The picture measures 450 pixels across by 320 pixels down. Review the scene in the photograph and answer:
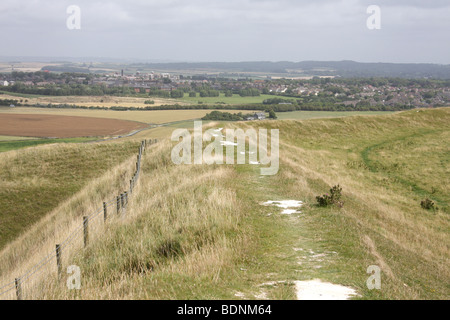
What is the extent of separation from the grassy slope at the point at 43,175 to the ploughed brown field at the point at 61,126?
79.7 ft

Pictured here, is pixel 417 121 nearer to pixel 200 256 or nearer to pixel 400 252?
pixel 400 252

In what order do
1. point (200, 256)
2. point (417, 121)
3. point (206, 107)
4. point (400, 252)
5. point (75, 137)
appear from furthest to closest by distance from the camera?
point (206, 107), point (75, 137), point (417, 121), point (400, 252), point (200, 256)

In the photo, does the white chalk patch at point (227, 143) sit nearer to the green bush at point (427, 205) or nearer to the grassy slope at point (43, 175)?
the green bush at point (427, 205)

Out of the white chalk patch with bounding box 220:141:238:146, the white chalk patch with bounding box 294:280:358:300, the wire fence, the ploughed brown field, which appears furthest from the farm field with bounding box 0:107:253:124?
the white chalk patch with bounding box 294:280:358:300

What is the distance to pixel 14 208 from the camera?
2534 cm

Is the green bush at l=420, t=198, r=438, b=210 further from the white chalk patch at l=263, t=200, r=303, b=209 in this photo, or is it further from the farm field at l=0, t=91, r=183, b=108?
the farm field at l=0, t=91, r=183, b=108

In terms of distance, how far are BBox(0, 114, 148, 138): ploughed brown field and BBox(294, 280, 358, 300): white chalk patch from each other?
56.9 meters

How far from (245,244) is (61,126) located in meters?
66.0

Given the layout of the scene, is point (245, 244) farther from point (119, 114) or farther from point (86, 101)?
point (86, 101)

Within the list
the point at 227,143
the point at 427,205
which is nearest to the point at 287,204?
the point at 427,205

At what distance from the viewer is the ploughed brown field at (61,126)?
202ft

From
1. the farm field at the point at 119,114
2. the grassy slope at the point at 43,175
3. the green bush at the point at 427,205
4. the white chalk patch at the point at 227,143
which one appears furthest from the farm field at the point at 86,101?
the green bush at the point at 427,205
